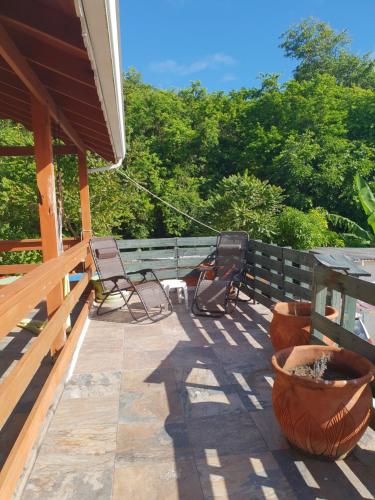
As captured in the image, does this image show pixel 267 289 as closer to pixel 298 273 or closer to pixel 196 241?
pixel 298 273

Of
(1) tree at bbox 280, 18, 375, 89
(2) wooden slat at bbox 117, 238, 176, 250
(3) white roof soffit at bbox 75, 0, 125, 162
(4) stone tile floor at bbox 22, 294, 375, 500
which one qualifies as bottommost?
(4) stone tile floor at bbox 22, 294, 375, 500

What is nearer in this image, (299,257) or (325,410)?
(325,410)

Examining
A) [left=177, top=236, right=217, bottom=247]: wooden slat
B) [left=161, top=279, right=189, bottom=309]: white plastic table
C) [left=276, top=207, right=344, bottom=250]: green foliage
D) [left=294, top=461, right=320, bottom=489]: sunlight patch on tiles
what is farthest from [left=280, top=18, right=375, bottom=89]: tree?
[left=294, top=461, right=320, bottom=489]: sunlight patch on tiles

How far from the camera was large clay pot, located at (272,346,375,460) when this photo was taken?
6.65ft

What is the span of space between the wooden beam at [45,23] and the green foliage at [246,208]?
7.30 meters

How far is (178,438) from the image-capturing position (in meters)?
2.42

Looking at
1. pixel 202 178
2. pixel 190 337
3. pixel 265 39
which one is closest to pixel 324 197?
pixel 202 178

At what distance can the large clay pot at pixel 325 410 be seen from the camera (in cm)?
203

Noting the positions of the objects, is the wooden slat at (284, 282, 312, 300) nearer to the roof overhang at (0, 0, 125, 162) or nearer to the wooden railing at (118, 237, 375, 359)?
the wooden railing at (118, 237, 375, 359)

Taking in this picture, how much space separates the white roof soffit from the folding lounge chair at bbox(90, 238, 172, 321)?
99.0 inches

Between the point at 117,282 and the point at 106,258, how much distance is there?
1.45 feet

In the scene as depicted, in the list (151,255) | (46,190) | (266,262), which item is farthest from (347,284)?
(151,255)

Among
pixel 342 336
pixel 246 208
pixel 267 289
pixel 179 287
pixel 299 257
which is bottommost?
pixel 179 287

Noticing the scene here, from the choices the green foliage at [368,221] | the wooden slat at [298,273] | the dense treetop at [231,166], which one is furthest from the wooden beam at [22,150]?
the green foliage at [368,221]
